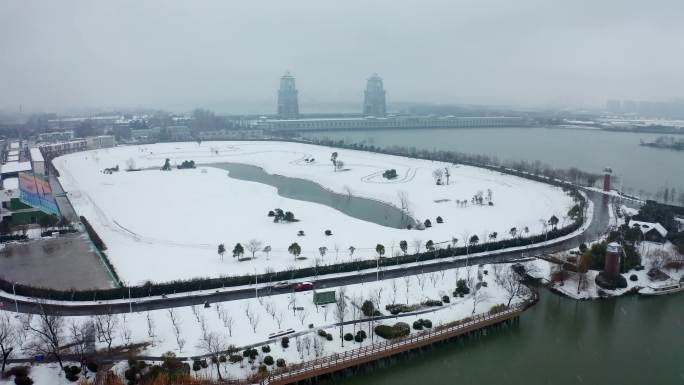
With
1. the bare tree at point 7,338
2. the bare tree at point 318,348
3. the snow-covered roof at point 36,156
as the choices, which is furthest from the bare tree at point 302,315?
the snow-covered roof at point 36,156

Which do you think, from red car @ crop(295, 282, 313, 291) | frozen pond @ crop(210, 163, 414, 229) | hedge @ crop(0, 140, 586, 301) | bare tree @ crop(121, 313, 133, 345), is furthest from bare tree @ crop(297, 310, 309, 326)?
frozen pond @ crop(210, 163, 414, 229)

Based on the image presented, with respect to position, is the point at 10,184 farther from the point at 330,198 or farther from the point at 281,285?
the point at 281,285

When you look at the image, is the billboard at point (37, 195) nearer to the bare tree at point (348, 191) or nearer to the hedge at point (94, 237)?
the hedge at point (94, 237)

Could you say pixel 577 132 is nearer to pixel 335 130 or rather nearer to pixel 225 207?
pixel 335 130

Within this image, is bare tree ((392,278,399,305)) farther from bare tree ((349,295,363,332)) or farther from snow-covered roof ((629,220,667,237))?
snow-covered roof ((629,220,667,237))

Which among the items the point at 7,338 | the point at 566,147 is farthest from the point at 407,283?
the point at 566,147
